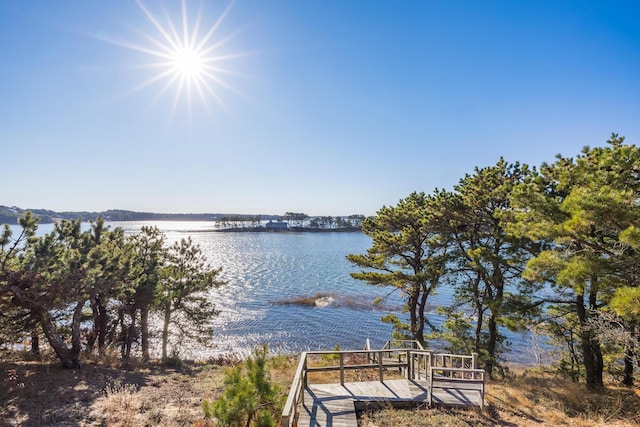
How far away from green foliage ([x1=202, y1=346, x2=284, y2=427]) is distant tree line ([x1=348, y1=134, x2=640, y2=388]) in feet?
22.3

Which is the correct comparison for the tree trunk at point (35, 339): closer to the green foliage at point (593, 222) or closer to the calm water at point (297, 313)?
the calm water at point (297, 313)

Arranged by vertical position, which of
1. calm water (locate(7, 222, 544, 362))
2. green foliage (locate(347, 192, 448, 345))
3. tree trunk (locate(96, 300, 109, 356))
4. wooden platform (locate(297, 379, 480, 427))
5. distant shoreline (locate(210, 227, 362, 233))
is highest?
green foliage (locate(347, 192, 448, 345))

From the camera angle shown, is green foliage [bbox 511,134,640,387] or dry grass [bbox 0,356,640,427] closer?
green foliage [bbox 511,134,640,387]

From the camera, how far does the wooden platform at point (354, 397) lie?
7.04m

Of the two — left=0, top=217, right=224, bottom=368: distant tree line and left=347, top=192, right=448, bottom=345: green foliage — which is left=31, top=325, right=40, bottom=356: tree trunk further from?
left=347, top=192, right=448, bottom=345: green foliage

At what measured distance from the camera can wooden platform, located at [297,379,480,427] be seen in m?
7.04

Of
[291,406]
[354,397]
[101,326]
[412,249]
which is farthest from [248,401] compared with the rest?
[101,326]

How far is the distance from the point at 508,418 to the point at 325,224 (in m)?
162

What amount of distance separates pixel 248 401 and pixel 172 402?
5.19 m

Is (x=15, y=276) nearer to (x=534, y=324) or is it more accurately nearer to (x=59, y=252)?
(x=59, y=252)

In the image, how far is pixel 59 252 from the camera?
9.91 m

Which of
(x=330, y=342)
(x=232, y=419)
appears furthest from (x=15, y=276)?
(x=330, y=342)

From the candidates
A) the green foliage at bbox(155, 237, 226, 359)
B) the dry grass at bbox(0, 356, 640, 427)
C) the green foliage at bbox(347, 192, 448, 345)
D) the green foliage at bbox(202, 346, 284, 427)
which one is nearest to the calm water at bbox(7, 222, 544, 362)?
the green foliage at bbox(155, 237, 226, 359)

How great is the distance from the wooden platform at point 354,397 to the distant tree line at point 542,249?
3.94 meters
